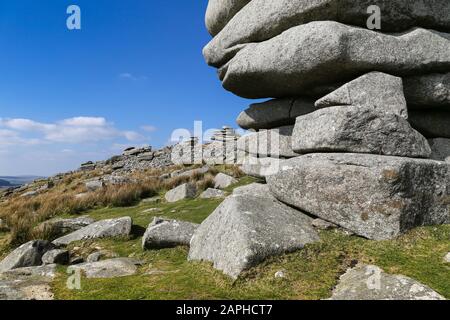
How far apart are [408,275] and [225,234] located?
13.2 ft

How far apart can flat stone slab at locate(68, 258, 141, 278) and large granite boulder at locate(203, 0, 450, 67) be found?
8.94 m

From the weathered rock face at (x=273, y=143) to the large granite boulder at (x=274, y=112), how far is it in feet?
1.45

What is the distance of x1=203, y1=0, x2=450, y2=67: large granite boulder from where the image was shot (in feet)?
37.0

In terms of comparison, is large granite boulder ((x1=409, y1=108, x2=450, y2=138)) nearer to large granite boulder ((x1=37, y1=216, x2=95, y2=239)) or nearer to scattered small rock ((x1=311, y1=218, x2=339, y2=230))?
scattered small rock ((x1=311, y1=218, x2=339, y2=230))

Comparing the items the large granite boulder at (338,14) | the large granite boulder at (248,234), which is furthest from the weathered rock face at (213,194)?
the large granite boulder at (338,14)

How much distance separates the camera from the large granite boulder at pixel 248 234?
7922 millimetres

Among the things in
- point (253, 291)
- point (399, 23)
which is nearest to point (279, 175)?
point (253, 291)

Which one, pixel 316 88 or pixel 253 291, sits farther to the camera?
pixel 316 88

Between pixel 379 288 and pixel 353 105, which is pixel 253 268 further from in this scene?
pixel 353 105

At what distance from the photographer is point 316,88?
40.3 ft

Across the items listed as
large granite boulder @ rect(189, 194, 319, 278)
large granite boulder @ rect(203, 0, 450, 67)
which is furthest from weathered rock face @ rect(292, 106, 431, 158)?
large granite boulder @ rect(203, 0, 450, 67)

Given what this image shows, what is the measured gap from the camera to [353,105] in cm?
1059

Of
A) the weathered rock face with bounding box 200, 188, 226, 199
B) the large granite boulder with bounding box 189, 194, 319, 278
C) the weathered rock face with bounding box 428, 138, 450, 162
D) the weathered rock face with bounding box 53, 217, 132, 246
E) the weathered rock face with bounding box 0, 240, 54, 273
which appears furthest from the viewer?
the weathered rock face with bounding box 200, 188, 226, 199
